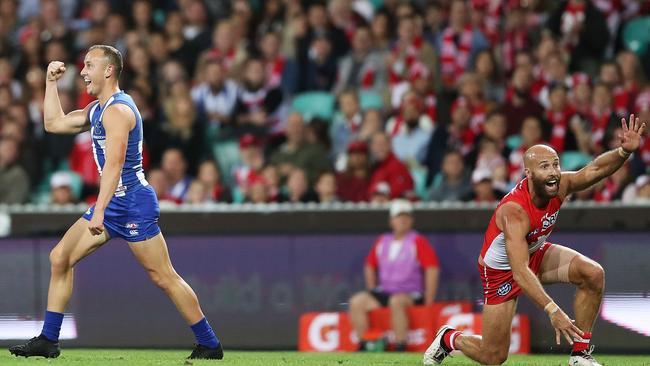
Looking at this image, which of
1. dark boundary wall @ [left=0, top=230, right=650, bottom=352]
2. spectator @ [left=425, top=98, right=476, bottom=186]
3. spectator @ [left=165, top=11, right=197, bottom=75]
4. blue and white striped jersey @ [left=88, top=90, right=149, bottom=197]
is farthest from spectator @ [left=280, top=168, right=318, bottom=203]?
blue and white striped jersey @ [left=88, top=90, right=149, bottom=197]

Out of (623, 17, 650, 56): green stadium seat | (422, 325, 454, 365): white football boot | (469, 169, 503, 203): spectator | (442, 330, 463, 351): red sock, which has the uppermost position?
(623, 17, 650, 56): green stadium seat

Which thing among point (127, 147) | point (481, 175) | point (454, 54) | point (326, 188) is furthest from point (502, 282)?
point (454, 54)

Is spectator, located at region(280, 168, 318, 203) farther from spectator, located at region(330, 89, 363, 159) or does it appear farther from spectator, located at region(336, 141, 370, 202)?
spectator, located at region(330, 89, 363, 159)

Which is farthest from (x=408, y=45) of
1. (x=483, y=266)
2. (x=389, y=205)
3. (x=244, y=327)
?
(x=483, y=266)

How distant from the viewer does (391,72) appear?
51.6ft

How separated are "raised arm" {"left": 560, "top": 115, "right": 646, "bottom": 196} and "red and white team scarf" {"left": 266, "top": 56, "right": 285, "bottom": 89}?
740 cm

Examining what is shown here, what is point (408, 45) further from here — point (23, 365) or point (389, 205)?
point (23, 365)

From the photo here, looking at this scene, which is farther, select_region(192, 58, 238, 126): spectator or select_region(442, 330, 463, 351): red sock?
select_region(192, 58, 238, 126): spectator

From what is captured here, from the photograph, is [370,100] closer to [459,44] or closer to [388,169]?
[459,44]

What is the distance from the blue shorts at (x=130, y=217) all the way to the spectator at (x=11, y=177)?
20.4 ft

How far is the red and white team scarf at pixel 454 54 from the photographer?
1576 cm

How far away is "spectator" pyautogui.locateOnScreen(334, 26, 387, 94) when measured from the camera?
52.2ft

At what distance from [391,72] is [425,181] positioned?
1852mm

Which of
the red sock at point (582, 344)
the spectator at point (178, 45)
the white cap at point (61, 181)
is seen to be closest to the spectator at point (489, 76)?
the spectator at point (178, 45)
